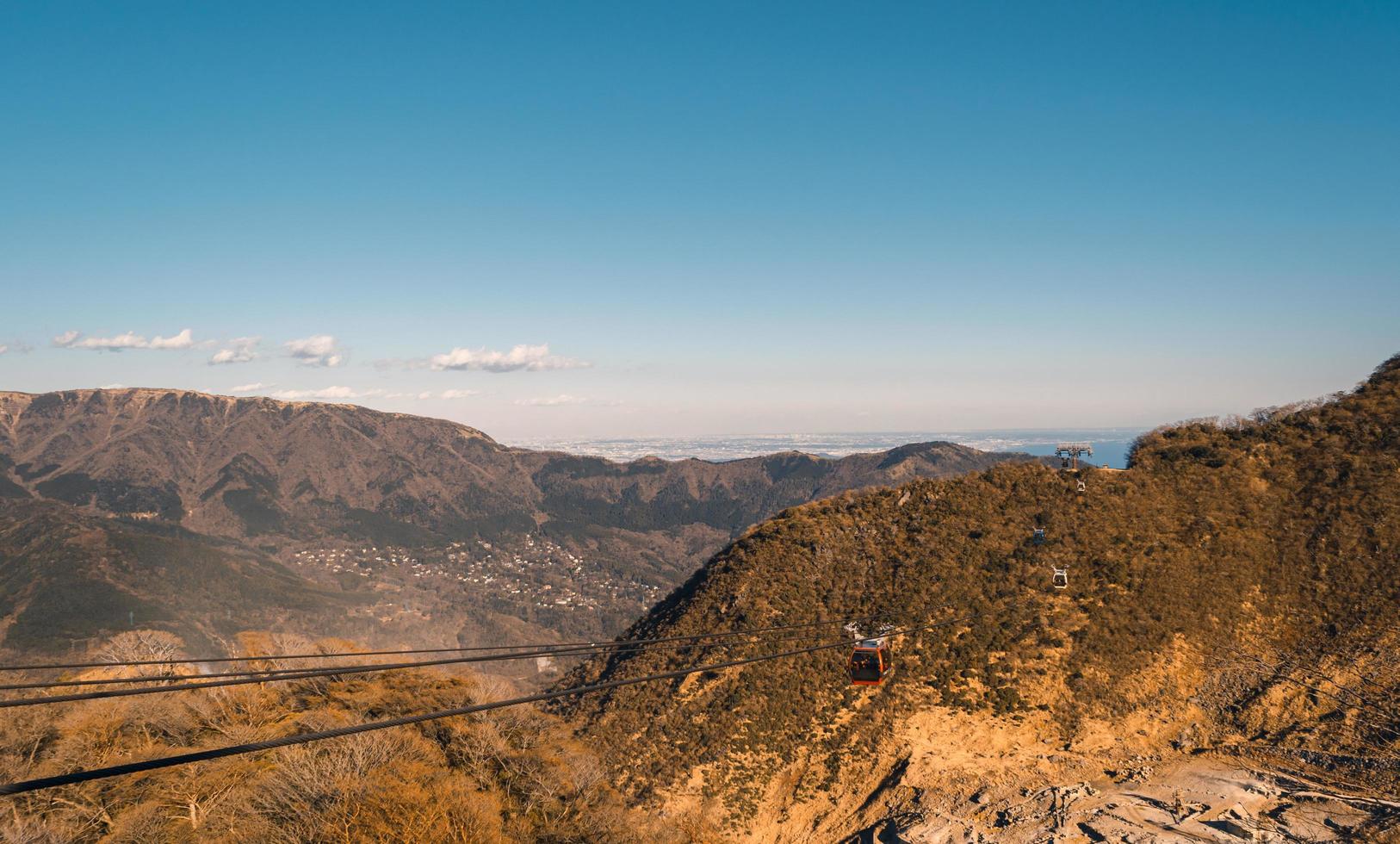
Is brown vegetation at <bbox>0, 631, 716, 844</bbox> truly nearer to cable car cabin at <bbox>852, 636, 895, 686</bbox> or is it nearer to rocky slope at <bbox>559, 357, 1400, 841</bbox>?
rocky slope at <bbox>559, 357, 1400, 841</bbox>

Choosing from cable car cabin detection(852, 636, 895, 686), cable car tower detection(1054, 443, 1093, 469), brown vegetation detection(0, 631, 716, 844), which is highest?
cable car tower detection(1054, 443, 1093, 469)

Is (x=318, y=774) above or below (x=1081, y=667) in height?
above

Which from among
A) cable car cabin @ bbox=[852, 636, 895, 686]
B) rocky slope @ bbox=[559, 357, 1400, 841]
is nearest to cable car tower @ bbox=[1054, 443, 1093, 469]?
rocky slope @ bbox=[559, 357, 1400, 841]

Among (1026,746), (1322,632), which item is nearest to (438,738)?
(1026,746)

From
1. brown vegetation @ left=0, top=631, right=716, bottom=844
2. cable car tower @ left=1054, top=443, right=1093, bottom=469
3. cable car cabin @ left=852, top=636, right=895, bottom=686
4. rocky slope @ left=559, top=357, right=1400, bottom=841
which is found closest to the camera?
brown vegetation @ left=0, top=631, right=716, bottom=844

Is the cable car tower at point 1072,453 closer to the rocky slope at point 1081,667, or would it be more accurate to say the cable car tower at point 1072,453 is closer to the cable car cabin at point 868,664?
the rocky slope at point 1081,667

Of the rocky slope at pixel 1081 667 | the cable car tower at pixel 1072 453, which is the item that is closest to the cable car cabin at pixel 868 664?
the rocky slope at pixel 1081 667

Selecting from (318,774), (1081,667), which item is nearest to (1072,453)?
(1081,667)

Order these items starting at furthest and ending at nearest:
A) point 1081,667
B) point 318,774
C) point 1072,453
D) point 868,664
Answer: point 1072,453 < point 1081,667 < point 868,664 < point 318,774

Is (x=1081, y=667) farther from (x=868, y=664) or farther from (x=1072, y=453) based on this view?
(x=1072, y=453)

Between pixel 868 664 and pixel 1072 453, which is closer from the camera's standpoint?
pixel 868 664
